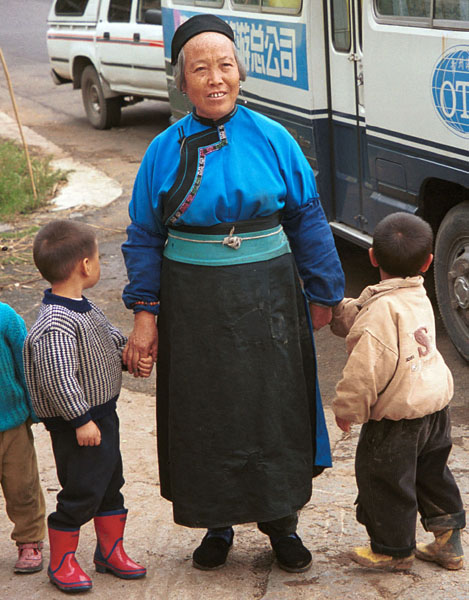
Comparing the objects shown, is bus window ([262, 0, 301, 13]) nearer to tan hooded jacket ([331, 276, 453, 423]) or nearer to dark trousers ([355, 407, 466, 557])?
tan hooded jacket ([331, 276, 453, 423])

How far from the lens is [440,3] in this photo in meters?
4.16

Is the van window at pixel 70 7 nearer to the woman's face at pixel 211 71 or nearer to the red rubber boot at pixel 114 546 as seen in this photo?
the woman's face at pixel 211 71

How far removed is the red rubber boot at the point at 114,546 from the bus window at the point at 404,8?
2836 mm

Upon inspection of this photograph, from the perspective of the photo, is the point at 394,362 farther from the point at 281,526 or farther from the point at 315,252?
the point at 281,526

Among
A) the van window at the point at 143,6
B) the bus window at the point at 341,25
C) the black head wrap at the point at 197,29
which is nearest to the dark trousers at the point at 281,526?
the black head wrap at the point at 197,29

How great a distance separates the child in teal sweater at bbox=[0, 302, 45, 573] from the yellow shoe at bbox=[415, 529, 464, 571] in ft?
4.20

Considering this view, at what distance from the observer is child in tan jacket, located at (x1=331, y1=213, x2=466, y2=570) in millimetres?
2533

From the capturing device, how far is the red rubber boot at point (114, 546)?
2797 mm

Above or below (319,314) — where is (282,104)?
above

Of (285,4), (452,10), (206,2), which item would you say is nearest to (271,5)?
(285,4)

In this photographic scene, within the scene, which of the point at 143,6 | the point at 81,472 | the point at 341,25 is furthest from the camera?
the point at 143,6

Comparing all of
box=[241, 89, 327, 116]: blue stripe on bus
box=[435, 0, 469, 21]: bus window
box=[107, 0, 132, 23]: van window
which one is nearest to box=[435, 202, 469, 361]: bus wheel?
box=[435, 0, 469, 21]: bus window

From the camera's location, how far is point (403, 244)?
8.41 ft

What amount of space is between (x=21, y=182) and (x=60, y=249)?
231 inches
